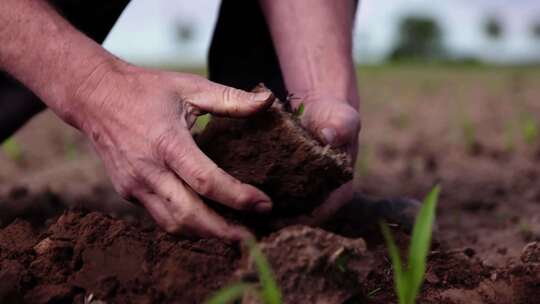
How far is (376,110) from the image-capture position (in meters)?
6.86

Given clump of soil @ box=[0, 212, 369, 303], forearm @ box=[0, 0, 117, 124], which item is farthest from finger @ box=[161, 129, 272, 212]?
forearm @ box=[0, 0, 117, 124]

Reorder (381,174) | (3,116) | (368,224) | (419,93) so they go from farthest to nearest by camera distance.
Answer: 1. (419,93)
2. (381,174)
3. (3,116)
4. (368,224)

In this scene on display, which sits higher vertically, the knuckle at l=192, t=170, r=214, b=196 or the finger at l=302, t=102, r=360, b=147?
the finger at l=302, t=102, r=360, b=147

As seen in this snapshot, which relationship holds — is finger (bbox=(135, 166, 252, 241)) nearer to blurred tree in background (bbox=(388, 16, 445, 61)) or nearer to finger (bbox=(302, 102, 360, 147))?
finger (bbox=(302, 102, 360, 147))

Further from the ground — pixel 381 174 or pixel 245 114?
pixel 245 114

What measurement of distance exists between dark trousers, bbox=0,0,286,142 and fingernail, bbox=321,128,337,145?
1.04 meters

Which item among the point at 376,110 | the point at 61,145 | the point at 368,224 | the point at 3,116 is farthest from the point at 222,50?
the point at 376,110

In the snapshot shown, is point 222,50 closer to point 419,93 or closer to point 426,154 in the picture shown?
point 426,154

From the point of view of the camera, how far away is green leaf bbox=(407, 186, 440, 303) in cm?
121

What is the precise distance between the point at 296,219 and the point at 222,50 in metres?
1.44

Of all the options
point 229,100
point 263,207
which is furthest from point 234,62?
point 263,207

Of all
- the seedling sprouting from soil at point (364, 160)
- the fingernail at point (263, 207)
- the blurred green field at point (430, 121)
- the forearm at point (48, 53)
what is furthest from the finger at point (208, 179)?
the blurred green field at point (430, 121)

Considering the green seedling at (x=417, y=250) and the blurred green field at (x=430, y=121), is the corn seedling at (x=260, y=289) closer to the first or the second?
the green seedling at (x=417, y=250)

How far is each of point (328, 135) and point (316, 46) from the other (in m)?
0.61
